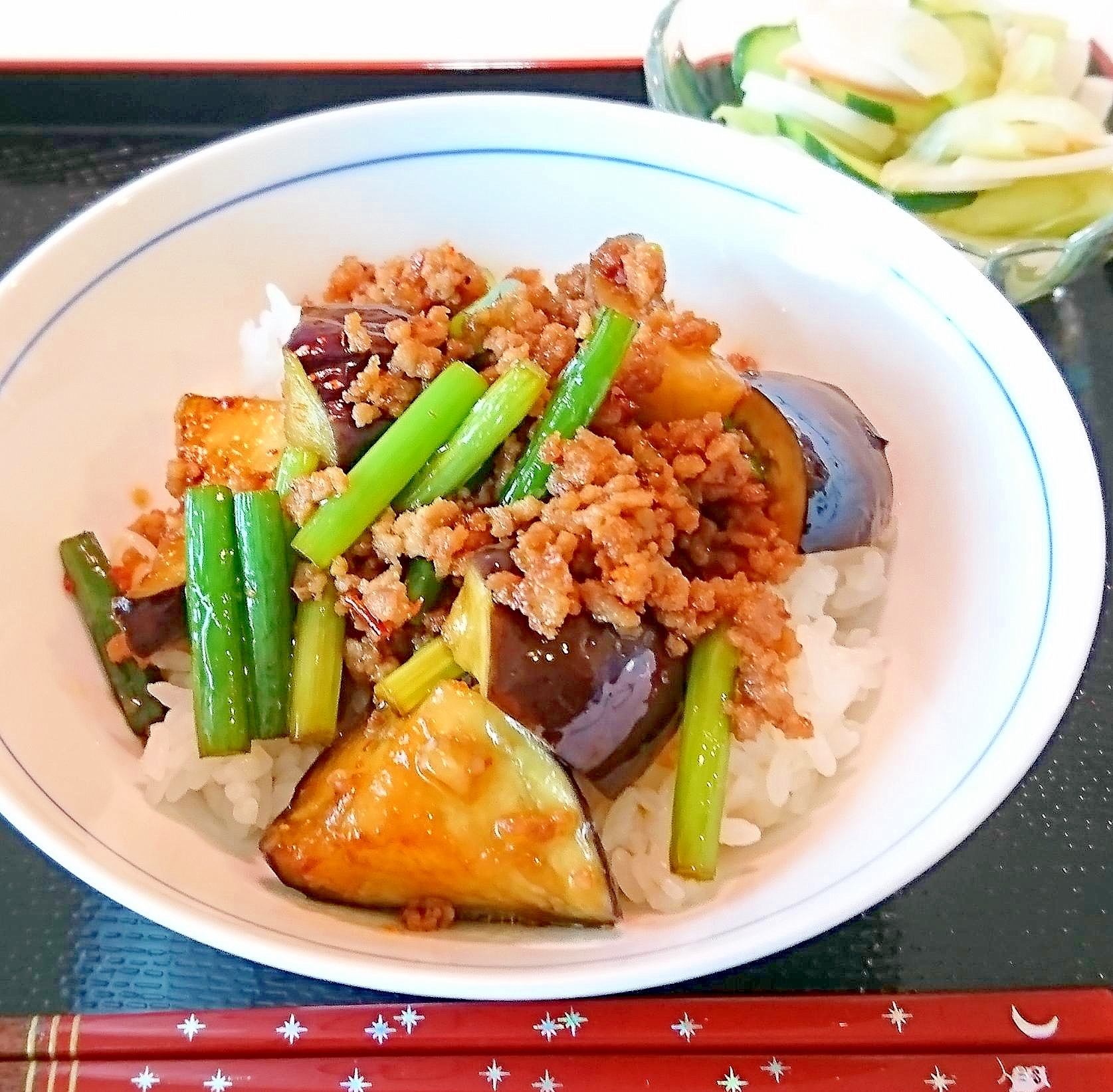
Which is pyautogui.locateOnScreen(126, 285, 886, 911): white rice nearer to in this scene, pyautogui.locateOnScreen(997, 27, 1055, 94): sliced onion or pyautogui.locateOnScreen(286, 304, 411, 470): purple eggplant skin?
pyautogui.locateOnScreen(286, 304, 411, 470): purple eggplant skin

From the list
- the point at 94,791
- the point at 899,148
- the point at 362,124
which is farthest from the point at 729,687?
the point at 899,148

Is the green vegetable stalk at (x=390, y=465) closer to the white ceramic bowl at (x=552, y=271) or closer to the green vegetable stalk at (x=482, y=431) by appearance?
the green vegetable stalk at (x=482, y=431)

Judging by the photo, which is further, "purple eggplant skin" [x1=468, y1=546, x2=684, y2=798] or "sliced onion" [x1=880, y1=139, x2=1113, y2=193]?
"sliced onion" [x1=880, y1=139, x2=1113, y2=193]

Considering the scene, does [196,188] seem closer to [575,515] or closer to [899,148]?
[575,515]

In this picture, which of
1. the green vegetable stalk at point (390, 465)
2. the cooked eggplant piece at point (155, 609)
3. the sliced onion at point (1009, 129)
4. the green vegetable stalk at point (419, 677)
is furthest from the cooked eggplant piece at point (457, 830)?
the sliced onion at point (1009, 129)

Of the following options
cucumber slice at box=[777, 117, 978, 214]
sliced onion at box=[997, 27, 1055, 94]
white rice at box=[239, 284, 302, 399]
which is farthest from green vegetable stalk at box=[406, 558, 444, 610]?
sliced onion at box=[997, 27, 1055, 94]

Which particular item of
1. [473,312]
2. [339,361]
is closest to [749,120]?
[473,312]
